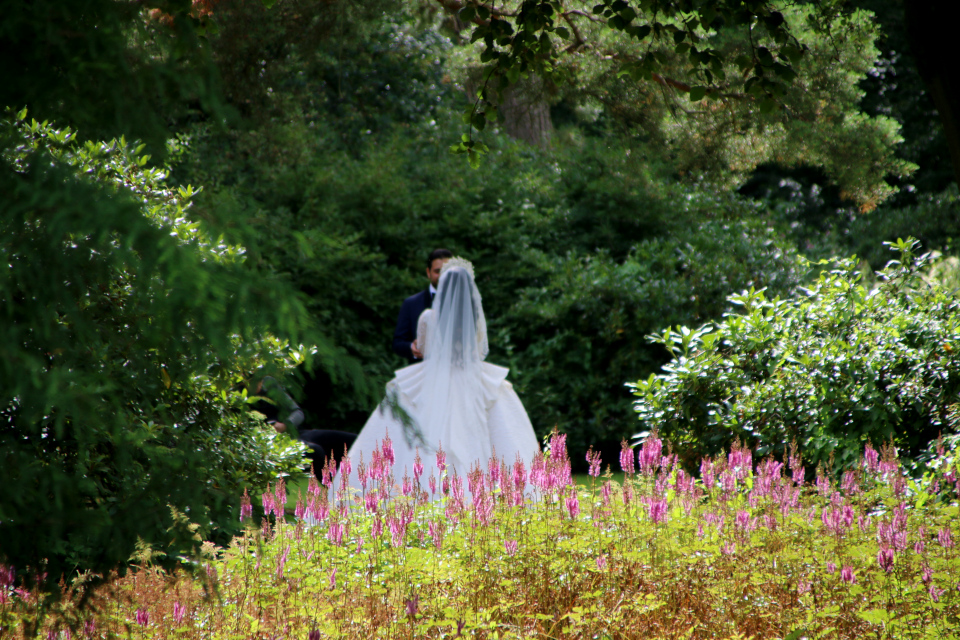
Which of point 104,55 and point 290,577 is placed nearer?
point 104,55

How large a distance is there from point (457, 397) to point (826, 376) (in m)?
2.91

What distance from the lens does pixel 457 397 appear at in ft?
23.5

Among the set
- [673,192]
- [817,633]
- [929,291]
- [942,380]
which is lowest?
[817,633]

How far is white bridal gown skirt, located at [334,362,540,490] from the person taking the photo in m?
6.92

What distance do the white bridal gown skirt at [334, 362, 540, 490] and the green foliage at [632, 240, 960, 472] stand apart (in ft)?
4.09

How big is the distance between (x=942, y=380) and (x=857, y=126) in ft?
12.6

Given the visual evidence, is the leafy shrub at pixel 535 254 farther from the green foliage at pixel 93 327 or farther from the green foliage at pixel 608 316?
the green foliage at pixel 93 327

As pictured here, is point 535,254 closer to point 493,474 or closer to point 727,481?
point 727,481

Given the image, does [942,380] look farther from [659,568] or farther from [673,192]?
[673,192]

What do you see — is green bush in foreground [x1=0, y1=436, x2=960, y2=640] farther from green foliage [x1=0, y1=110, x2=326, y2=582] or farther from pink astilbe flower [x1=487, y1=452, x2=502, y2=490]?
green foliage [x1=0, y1=110, x2=326, y2=582]

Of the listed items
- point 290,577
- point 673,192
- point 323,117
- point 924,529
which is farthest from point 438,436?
point 323,117

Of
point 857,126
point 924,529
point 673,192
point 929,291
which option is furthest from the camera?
point 673,192

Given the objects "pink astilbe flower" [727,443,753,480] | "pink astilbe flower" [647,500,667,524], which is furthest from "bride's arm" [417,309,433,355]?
"pink astilbe flower" [647,500,667,524]

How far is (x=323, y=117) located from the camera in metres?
13.8
